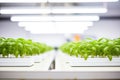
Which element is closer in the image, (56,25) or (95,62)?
(95,62)

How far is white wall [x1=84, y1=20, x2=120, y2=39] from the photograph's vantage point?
14.4 m

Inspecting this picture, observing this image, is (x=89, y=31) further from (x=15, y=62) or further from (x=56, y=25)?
(x=15, y=62)

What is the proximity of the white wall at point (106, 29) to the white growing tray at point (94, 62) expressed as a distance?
40.2 ft

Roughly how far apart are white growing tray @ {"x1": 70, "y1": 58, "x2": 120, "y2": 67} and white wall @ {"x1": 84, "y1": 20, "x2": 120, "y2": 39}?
40.2 feet

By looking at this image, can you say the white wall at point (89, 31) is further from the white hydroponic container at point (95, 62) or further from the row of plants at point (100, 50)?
the white hydroponic container at point (95, 62)

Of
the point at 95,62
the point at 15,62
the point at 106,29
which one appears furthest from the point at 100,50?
the point at 106,29

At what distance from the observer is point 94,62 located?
1937mm

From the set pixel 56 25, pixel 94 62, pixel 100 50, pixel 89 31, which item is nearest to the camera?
pixel 94 62

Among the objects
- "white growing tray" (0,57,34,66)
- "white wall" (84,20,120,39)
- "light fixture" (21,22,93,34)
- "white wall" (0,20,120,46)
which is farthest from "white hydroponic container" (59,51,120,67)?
"white wall" (84,20,120,39)

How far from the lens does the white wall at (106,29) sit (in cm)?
1442

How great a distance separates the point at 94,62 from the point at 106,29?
13342 millimetres

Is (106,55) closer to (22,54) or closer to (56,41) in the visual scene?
(22,54)

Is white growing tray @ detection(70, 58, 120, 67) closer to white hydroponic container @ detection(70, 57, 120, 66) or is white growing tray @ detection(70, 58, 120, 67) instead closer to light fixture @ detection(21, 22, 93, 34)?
white hydroponic container @ detection(70, 57, 120, 66)

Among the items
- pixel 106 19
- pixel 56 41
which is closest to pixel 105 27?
pixel 106 19
